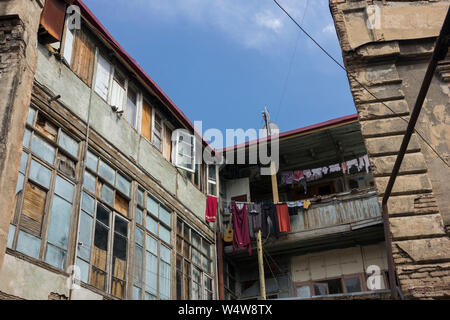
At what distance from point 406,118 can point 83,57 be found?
26.0 ft

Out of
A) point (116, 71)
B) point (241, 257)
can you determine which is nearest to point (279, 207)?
point (241, 257)

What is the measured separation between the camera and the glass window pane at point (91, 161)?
37.1 ft

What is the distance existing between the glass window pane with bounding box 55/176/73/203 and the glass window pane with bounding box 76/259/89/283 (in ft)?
4.23

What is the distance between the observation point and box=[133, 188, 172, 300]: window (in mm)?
12383

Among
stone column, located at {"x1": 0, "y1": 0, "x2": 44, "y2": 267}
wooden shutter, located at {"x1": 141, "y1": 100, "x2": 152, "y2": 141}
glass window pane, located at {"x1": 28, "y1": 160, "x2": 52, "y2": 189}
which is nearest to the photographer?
stone column, located at {"x1": 0, "y1": 0, "x2": 44, "y2": 267}

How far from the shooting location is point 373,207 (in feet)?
56.0

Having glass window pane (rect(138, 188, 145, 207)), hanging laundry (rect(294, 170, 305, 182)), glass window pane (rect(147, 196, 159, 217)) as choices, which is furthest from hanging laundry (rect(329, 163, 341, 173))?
glass window pane (rect(138, 188, 145, 207))

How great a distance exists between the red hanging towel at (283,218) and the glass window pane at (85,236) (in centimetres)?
845

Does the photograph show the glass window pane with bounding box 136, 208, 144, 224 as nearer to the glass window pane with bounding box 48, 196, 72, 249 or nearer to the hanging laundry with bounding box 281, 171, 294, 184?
the glass window pane with bounding box 48, 196, 72, 249

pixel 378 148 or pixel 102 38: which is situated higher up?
pixel 102 38

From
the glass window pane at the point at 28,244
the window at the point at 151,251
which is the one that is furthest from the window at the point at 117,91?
the glass window pane at the point at 28,244

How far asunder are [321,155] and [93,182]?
1134 centimetres

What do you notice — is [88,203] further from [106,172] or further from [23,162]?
[23,162]

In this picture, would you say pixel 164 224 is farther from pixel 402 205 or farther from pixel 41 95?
pixel 402 205
